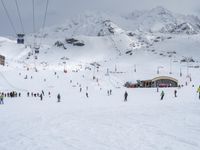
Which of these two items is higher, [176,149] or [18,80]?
[18,80]

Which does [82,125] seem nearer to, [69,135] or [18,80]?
[69,135]

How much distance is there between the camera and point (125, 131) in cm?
1498

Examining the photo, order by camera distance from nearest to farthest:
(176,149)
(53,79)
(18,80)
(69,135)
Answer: (176,149) < (69,135) < (18,80) < (53,79)

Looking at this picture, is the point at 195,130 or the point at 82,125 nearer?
the point at 195,130

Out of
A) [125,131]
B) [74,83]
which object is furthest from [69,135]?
[74,83]

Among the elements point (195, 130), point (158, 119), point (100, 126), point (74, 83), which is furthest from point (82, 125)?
point (74, 83)

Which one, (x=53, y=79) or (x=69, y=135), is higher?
(x=53, y=79)

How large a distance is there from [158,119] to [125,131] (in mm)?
Result: 4227

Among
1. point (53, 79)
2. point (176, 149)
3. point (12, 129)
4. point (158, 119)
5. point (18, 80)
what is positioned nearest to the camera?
point (176, 149)

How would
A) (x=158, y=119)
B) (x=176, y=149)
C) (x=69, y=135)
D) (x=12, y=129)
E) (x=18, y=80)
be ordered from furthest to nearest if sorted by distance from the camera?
(x=18, y=80), (x=158, y=119), (x=12, y=129), (x=69, y=135), (x=176, y=149)

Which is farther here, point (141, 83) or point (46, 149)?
point (141, 83)

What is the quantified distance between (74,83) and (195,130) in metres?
62.2

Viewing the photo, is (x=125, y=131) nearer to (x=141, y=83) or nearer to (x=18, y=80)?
(x=18, y=80)

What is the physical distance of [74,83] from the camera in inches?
2997
